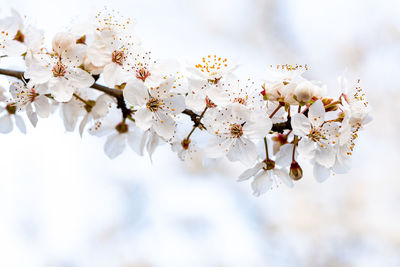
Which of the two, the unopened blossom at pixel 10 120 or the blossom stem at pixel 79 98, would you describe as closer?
the blossom stem at pixel 79 98

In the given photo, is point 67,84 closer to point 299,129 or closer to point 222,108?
point 222,108

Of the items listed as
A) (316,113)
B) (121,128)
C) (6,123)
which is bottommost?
(6,123)

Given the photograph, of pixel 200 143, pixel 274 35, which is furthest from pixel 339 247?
pixel 200 143

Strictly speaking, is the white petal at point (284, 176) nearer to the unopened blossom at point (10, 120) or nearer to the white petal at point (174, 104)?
the white petal at point (174, 104)

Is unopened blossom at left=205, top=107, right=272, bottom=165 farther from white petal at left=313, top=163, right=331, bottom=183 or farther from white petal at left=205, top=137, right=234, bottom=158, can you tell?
white petal at left=313, top=163, right=331, bottom=183

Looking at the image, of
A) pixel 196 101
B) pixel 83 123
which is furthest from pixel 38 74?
pixel 196 101

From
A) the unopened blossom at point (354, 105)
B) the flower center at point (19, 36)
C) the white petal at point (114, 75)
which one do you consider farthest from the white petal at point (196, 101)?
the flower center at point (19, 36)

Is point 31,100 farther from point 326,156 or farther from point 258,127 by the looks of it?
point 326,156
